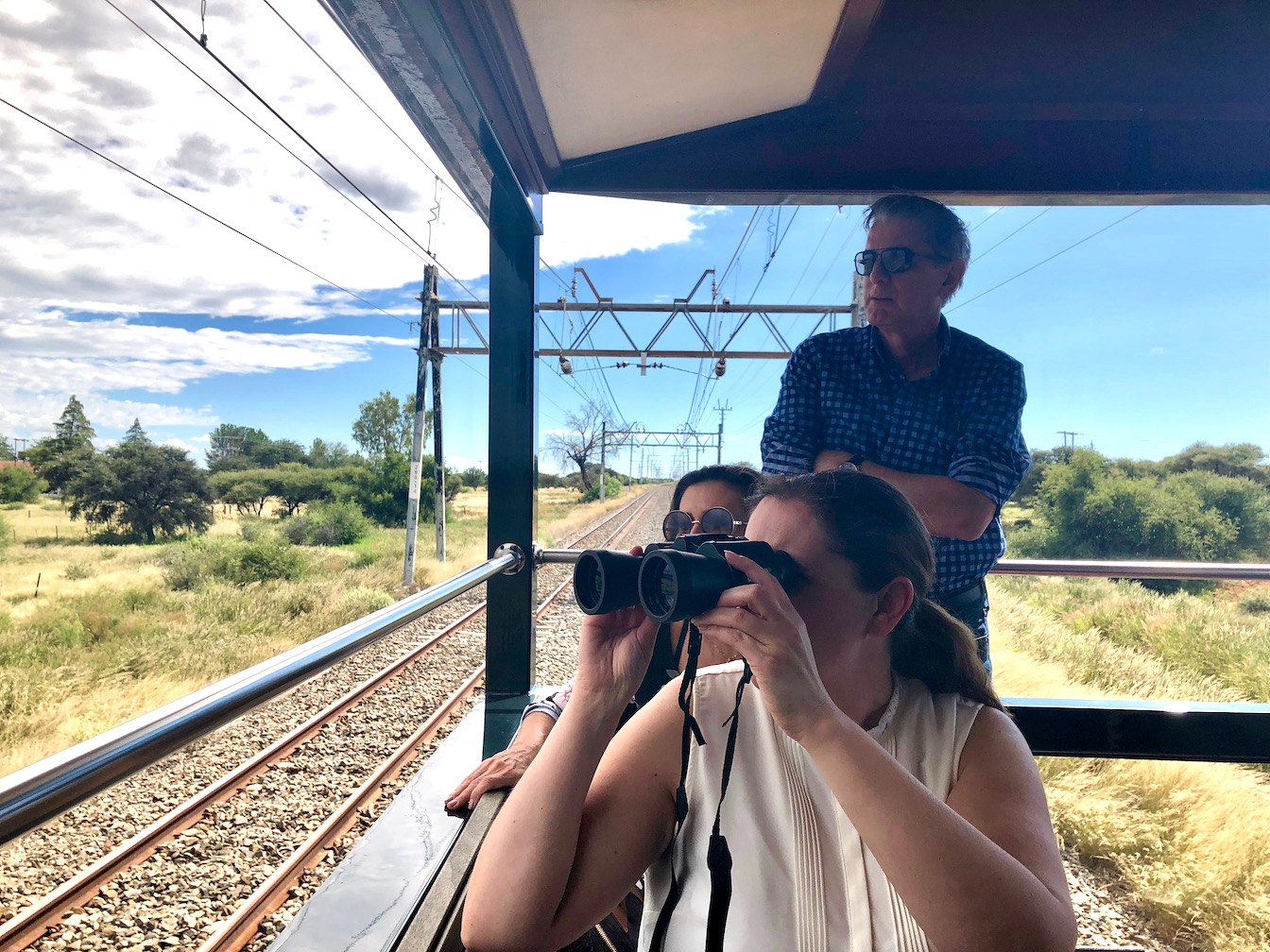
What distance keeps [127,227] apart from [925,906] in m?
18.9

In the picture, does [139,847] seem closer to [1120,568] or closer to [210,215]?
[1120,568]

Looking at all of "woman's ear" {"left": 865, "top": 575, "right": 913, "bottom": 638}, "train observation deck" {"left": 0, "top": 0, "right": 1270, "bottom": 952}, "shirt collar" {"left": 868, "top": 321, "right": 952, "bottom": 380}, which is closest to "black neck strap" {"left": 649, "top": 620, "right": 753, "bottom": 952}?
"woman's ear" {"left": 865, "top": 575, "right": 913, "bottom": 638}

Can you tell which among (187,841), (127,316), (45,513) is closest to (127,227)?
(127,316)

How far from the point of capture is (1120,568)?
2176mm

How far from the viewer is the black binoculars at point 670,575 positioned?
779 mm

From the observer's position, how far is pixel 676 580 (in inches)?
30.5

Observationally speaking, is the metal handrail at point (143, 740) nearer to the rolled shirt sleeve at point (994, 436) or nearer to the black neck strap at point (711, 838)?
the black neck strap at point (711, 838)

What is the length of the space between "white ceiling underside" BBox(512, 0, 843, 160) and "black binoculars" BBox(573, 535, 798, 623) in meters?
1.14

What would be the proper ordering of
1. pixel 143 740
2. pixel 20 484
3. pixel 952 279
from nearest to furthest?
pixel 143 740 → pixel 952 279 → pixel 20 484

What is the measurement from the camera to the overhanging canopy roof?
155 cm

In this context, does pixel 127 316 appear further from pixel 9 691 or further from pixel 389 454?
pixel 9 691

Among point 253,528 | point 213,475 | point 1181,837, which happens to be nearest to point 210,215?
point 1181,837

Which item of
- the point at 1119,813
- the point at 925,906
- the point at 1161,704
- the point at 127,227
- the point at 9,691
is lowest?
the point at 9,691

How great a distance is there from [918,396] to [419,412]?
9452 millimetres
